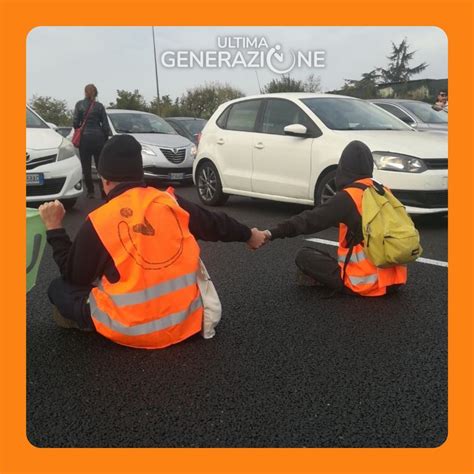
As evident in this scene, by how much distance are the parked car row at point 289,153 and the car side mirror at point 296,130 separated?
0.5 inches

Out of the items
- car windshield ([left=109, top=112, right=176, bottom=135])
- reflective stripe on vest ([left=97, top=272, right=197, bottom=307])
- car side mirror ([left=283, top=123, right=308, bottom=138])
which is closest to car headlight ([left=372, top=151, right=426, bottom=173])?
car side mirror ([left=283, top=123, right=308, bottom=138])

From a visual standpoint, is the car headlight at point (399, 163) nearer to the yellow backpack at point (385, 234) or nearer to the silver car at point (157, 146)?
the yellow backpack at point (385, 234)

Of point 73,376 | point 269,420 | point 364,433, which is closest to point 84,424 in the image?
point 73,376

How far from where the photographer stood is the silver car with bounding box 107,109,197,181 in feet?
37.0

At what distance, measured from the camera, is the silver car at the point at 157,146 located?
11281 millimetres

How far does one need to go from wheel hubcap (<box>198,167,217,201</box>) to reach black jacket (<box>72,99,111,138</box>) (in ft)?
5.87

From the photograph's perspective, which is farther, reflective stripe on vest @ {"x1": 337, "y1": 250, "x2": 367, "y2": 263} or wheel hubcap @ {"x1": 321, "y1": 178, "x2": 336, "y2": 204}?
wheel hubcap @ {"x1": 321, "y1": 178, "x2": 336, "y2": 204}

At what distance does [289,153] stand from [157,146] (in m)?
4.59

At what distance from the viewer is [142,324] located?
3.15 m

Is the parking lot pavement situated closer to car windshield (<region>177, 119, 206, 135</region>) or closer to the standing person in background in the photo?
the standing person in background

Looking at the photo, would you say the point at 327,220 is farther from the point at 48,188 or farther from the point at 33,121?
the point at 33,121

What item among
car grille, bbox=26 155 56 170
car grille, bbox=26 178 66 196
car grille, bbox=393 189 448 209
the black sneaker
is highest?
car grille, bbox=26 155 56 170

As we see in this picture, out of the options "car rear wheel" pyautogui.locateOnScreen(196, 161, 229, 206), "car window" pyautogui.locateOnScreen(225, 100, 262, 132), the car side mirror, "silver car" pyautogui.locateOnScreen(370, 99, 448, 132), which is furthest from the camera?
"silver car" pyautogui.locateOnScreen(370, 99, 448, 132)

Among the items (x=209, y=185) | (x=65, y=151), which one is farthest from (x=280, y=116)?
(x=65, y=151)
